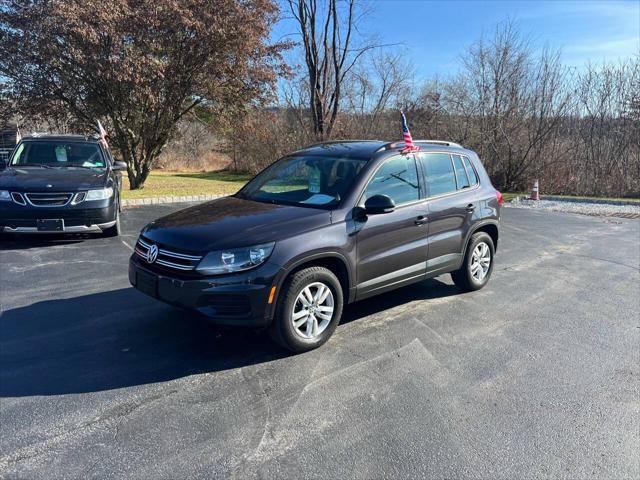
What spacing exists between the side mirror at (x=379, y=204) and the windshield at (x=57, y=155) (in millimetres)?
6475

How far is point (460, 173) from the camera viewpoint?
5.86 metres

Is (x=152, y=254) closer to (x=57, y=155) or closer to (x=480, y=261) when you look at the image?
(x=480, y=261)

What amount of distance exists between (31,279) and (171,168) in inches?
1320

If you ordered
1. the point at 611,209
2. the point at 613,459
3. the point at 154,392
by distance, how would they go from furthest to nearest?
the point at 611,209 < the point at 154,392 < the point at 613,459

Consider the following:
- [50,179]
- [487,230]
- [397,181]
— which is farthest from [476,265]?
[50,179]

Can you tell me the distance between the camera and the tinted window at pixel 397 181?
4750mm

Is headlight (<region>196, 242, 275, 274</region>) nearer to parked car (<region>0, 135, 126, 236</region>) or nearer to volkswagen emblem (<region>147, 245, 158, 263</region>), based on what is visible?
volkswagen emblem (<region>147, 245, 158, 263</region>)

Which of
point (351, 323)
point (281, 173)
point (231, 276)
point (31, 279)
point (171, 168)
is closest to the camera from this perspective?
point (231, 276)

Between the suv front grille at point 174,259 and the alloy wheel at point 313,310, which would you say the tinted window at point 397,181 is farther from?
the suv front grille at point 174,259

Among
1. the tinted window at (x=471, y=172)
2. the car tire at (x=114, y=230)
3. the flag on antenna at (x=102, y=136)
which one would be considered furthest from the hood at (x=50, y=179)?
the tinted window at (x=471, y=172)

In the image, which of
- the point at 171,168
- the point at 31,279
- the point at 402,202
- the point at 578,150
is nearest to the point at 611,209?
the point at 578,150

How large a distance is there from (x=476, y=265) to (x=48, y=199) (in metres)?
6.30

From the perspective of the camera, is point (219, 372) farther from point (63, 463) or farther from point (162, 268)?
point (63, 463)

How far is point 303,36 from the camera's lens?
72.6 ft
